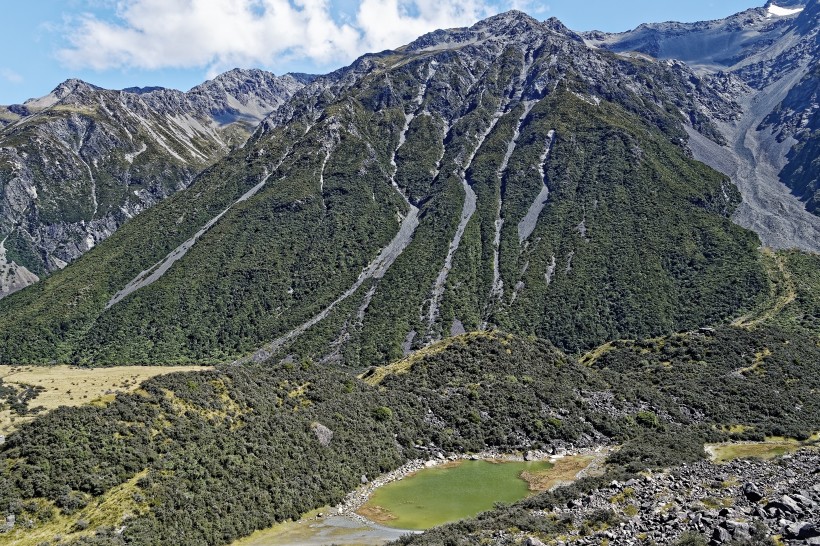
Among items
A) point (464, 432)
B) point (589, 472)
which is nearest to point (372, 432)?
point (464, 432)

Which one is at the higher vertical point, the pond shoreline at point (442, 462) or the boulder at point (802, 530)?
the boulder at point (802, 530)

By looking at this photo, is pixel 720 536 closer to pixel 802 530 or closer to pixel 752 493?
pixel 802 530

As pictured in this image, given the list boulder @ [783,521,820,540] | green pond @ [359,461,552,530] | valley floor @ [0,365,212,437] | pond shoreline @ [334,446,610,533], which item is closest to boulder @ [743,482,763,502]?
boulder @ [783,521,820,540]

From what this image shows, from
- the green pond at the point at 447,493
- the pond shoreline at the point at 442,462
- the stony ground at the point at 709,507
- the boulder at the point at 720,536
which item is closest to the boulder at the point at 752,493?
the stony ground at the point at 709,507

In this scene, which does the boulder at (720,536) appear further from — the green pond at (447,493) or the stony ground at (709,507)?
the green pond at (447,493)

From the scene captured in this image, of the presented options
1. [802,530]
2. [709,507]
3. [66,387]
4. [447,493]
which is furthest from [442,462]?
[802,530]

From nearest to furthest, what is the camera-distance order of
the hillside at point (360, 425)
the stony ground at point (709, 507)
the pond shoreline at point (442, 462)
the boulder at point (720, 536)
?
the boulder at point (720, 536)
the stony ground at point (709, 507)
the hillside at point (360, 425)
the pond shoreline at point (442, 462)

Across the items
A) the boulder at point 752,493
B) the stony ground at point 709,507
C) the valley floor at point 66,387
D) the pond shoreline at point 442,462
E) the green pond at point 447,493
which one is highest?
the valley floor at point 66,387

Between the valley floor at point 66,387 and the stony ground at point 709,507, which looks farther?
the valley floor at point 66,387
